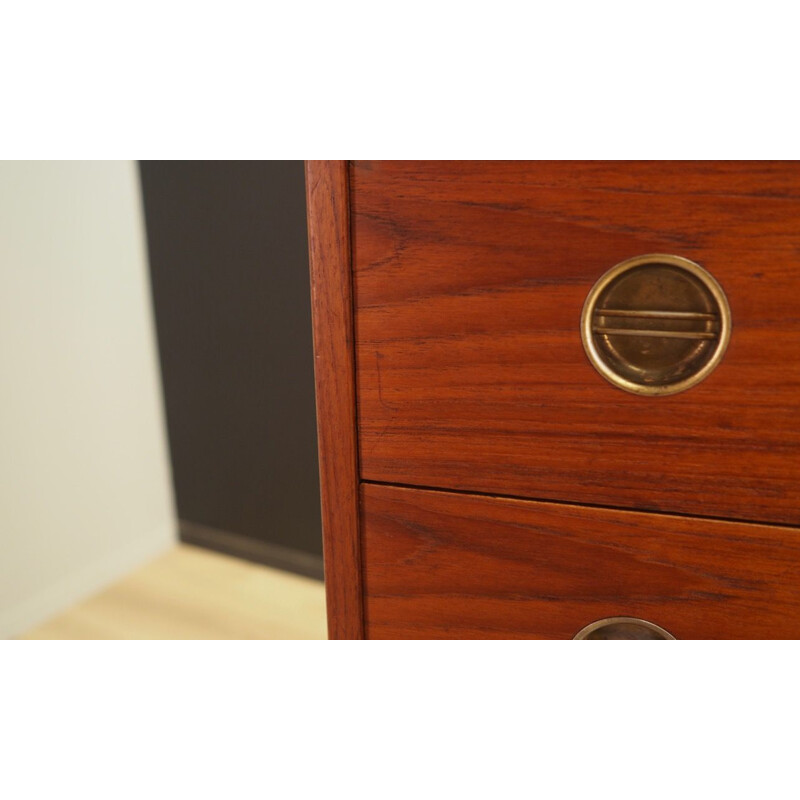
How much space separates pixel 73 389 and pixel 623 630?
1188mm

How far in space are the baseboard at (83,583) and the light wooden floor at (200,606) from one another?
0.02m

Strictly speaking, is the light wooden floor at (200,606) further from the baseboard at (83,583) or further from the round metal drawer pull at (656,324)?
the round metal drawer pull at (656,324)

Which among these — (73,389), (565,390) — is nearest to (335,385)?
(565,390)

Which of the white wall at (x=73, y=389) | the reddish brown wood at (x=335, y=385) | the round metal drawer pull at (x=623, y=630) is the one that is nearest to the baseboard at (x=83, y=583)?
the white wall at (x=73, y=389)

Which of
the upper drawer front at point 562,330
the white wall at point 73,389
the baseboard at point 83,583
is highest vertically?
the upper drawer front at point 562,330

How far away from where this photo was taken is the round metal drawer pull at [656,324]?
33cm

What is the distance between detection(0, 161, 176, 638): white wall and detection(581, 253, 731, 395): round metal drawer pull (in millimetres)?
1130

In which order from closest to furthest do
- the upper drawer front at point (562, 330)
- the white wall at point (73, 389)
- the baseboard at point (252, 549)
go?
the upper drawer front at point (562, 330) → the white wall at point (73, 389) → the baseboard at point (252, 549)

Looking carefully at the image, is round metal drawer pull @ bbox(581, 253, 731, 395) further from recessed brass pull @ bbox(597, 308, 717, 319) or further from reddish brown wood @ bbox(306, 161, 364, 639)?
reddish brown wood @ bbox(306, 161, 364, 639)

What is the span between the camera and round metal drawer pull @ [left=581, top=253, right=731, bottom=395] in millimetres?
329

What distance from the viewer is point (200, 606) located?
136cm

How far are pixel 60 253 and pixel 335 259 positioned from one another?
42.6 inches

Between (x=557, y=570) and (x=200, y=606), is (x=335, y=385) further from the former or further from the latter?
(x=200, y=606)

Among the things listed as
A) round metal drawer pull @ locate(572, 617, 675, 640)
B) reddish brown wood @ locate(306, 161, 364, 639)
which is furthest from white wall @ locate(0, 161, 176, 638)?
round metal drawer pull @ locate(572, 617, 675, 640)
